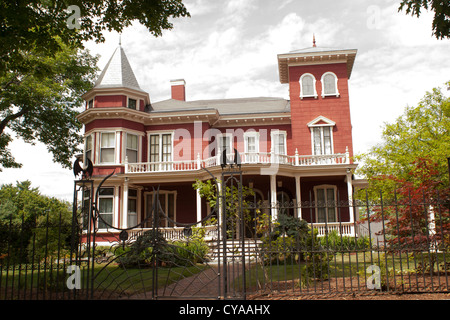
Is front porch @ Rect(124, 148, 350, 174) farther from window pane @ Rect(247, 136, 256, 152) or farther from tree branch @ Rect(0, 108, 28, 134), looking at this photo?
tree branch @ Rect(0, 108, 28, 134)

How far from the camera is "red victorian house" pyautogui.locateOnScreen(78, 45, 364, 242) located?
21.5 meters

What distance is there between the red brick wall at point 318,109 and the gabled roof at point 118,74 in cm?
960

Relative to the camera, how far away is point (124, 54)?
81.1ft

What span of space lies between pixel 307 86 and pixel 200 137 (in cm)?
709

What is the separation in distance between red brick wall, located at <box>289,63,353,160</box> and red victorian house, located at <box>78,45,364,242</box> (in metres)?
0.06

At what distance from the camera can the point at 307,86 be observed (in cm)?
2266

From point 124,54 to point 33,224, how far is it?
18481 mm

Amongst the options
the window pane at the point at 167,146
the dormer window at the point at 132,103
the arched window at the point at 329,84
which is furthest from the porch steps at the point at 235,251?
the dormer window at the point at 132,103

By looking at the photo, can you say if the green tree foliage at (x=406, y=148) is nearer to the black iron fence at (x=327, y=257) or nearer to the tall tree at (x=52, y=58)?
the black iron fence at (x=327, y=257)

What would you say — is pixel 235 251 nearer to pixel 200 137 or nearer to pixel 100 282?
pixel 100 282

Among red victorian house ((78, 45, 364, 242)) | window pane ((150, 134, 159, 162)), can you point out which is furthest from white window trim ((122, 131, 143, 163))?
window pane ((150, 134, 159, 162))

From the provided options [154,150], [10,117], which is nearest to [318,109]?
[154,150]
